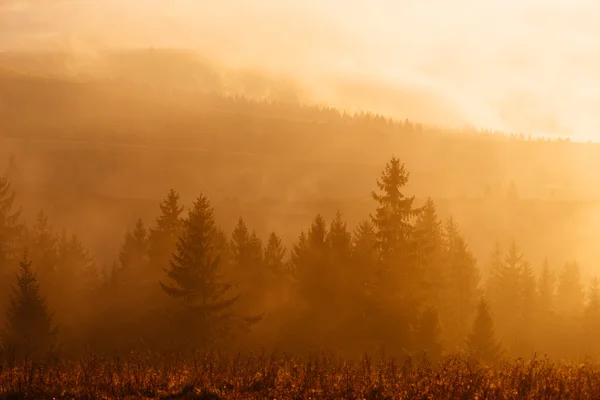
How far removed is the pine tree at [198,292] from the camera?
39.8m

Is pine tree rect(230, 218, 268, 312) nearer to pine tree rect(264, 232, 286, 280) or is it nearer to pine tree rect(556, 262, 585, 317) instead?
pine tree rect(264, 232, 286, 280)

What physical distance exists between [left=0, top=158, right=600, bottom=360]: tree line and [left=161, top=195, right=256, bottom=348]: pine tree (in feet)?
0.24

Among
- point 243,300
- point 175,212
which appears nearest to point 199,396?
point 243,300

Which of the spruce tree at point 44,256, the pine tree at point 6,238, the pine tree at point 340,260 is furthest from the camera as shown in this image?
the spruce tree at point 44,256

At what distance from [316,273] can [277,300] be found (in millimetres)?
7265

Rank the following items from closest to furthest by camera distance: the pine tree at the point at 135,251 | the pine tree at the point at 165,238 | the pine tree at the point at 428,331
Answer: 1. the pine tree at the point at 428,331
2. the pine tree at the point at 165,238
3. the pine tree at the point at 135,251

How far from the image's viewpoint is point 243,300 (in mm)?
48312

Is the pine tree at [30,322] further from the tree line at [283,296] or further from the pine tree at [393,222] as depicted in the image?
the pine tree at [393,222]

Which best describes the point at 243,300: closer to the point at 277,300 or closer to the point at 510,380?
the point at 277,300

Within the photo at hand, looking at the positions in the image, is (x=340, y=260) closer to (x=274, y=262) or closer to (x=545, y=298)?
(x=274, y=262)

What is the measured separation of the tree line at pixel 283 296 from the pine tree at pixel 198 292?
75 millimetres

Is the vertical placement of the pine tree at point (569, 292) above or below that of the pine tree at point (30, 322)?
above

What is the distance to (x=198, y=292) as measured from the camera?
40969 millimetres

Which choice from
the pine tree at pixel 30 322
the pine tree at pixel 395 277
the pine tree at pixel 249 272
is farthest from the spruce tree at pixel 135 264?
the pine tree at pixel 395 277
